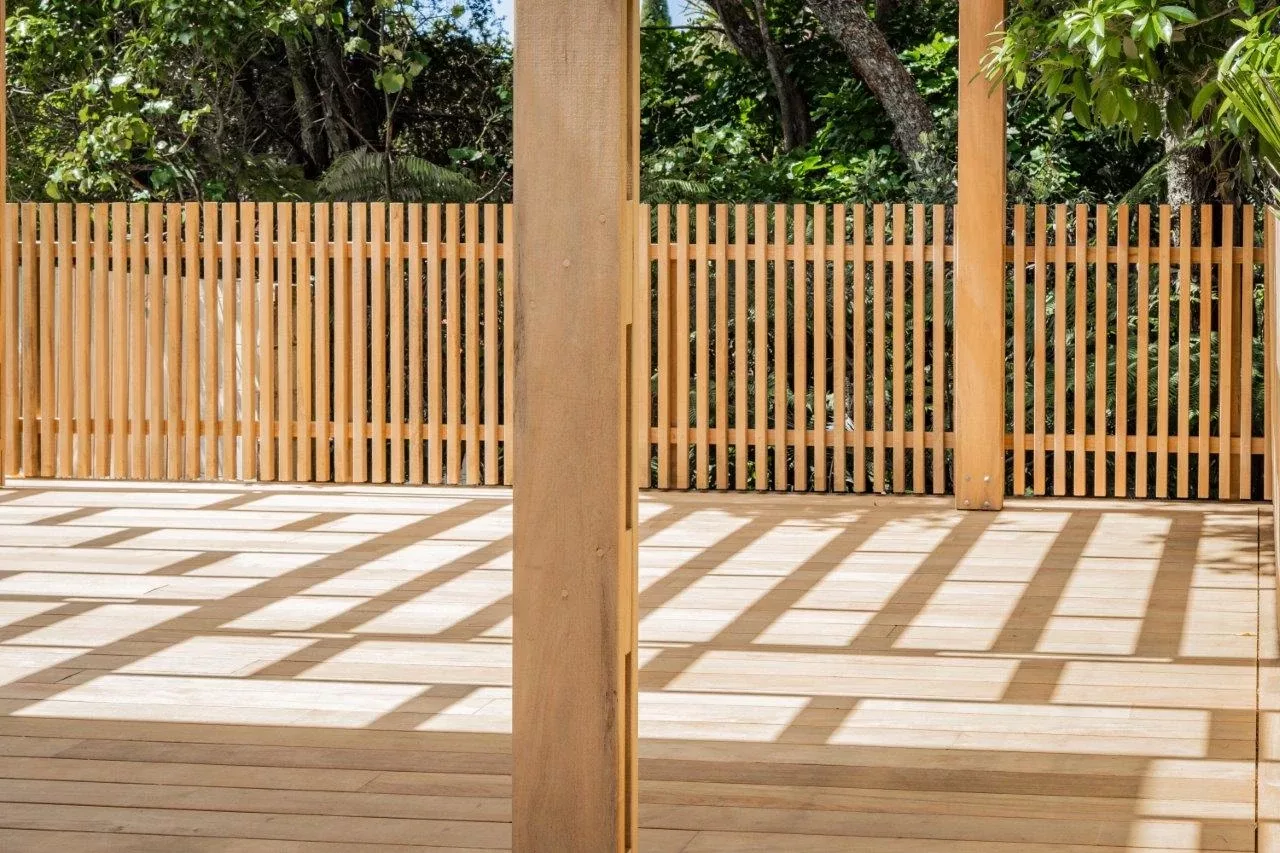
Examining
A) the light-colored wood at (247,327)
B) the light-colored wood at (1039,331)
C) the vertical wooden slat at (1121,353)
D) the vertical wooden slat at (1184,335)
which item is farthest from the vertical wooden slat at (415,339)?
the vertical wooden slat at (1184,335)

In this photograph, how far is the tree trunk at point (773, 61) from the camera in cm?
1370

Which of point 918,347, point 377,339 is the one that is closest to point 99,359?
point 377,339

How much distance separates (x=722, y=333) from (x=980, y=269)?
1321mm

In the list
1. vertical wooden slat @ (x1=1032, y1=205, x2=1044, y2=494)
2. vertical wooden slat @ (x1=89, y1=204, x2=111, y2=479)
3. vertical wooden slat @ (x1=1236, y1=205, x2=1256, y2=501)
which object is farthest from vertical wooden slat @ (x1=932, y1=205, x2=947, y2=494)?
vertical wooden slat @ (x1=89, y1=204, x2=111, y2=479)

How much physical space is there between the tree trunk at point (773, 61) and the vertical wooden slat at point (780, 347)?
537 cm

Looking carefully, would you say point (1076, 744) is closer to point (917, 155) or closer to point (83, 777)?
point (83, 777)

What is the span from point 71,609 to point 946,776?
319 cm

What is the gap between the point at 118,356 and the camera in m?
8.86

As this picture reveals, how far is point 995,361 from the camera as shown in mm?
7867

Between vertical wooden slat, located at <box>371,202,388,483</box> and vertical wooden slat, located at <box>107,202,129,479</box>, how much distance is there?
4.33 feet

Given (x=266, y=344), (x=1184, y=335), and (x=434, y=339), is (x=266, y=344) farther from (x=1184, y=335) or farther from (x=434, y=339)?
(x=1184, y=335)

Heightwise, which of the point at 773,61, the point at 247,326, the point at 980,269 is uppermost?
the point at 773,61

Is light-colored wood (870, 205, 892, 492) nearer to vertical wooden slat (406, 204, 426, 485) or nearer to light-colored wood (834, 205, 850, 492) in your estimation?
light-colored wood (834, 205, 850, 492)

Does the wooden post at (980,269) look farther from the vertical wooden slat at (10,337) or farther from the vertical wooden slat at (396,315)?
the vertical wooden slat at (10,337)
